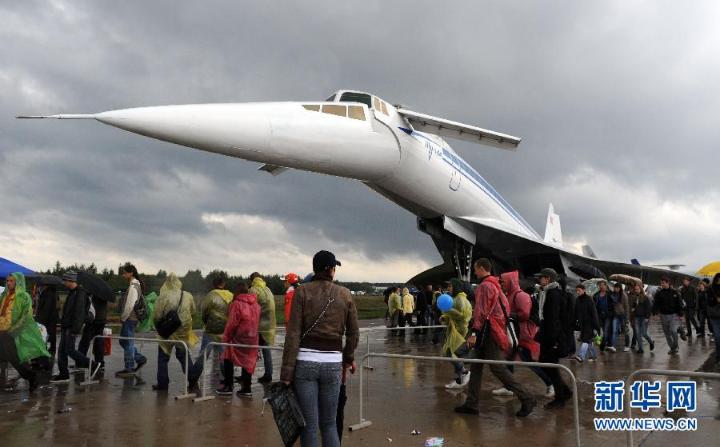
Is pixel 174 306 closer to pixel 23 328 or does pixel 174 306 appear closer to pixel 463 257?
pixel 23 328

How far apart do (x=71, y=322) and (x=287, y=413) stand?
6.18 m

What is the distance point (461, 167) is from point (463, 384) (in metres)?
7.91

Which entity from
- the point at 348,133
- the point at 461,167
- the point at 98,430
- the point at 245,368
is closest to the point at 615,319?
the point at 461,167

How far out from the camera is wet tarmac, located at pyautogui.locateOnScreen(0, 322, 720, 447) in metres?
4.92

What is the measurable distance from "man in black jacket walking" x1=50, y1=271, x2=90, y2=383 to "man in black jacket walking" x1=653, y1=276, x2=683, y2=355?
33.6 feet

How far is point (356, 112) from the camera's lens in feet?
35.2

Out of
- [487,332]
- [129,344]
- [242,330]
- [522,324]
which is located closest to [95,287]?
[129,344]

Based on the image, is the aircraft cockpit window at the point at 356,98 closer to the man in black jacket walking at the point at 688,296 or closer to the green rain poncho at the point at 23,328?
the green rain poncho at the point at 23,328

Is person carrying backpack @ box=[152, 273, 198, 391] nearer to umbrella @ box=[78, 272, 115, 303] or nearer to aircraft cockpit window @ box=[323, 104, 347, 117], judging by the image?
umbrella @ box=[78, 272, 115, 303]

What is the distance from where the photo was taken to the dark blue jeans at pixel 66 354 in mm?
8234

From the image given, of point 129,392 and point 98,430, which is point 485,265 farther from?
point 129,392

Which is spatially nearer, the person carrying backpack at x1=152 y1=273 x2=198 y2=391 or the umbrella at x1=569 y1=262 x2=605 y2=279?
the person carrying backpack at x1=152 y1=273 x2=198 y2=391

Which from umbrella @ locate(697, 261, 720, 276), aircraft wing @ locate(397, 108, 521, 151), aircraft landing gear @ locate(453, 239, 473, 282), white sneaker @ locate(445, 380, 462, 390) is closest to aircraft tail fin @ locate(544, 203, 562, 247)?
umbrella @ locate(697, 261, 720, 276)

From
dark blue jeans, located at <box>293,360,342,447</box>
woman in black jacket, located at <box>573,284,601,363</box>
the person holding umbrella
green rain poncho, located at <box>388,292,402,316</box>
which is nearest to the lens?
dark blue jeans, located at <box>293,360,342,447</box>
